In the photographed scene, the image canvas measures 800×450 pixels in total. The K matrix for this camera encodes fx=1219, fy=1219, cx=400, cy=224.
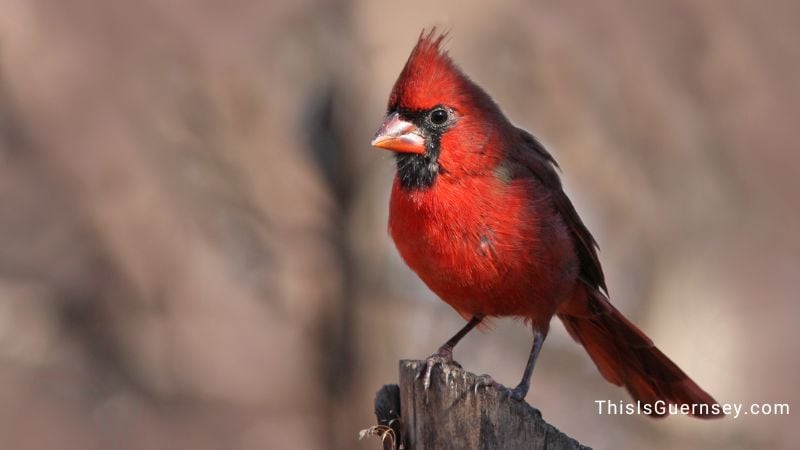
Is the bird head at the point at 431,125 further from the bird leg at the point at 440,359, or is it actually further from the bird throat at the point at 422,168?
the bird leg at the point at 440,359

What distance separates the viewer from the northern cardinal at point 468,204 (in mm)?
3676

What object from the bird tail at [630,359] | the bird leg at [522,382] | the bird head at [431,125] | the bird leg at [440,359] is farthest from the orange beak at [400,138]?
the bird tail at [630,359]

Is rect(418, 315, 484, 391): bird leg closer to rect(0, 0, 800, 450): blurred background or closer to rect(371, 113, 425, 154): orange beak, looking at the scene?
rect(371, 113, 425, 154): orange beak

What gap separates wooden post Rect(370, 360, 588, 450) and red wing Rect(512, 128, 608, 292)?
996 mm

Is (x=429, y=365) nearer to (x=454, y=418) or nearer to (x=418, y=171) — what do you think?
(x=454, y=418)

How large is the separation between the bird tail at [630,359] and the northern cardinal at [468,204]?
0.13 m

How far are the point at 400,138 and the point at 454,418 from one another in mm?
1018

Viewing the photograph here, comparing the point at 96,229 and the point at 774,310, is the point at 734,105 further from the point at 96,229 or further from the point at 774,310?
the point at 96,229

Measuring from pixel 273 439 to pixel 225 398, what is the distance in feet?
1.17

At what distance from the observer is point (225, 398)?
6.86 metres

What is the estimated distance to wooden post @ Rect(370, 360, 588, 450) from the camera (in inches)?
114

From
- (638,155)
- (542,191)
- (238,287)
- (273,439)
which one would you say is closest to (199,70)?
(238,287)

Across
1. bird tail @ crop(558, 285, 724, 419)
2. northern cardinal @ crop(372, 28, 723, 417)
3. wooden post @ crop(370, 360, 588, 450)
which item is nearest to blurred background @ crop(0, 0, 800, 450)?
bird tail @ crop(558, 285, 724, 419)

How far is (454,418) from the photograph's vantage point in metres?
3.07
